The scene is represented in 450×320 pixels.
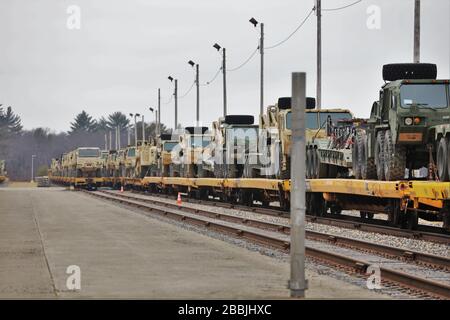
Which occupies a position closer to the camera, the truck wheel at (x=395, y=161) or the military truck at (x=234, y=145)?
the truck wheel at (x=395, y=161)

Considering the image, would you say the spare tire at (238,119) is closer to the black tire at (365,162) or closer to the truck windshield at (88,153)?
the black tire at (365,162)

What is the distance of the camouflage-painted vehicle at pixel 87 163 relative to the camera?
83.9 metres

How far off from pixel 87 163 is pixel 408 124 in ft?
211

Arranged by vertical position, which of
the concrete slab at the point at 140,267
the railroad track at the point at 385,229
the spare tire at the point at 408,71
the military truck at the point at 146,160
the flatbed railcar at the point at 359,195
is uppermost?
the spare tire at the point at 408,71

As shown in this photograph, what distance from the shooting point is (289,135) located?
103ft

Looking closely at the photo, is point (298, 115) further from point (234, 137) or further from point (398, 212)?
point (234, 137)

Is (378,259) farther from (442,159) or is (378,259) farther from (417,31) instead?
(417,31)

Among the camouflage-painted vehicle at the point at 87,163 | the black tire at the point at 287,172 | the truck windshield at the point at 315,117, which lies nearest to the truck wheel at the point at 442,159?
the black tire at the point at 287,172

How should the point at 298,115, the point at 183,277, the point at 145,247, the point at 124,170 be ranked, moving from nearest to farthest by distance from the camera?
1. the point at 298,115
2. the point at 183,277
3. the point at 145,247
4. the point at 124,170

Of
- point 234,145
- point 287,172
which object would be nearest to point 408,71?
point 287,172

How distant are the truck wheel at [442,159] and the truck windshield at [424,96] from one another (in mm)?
2031
